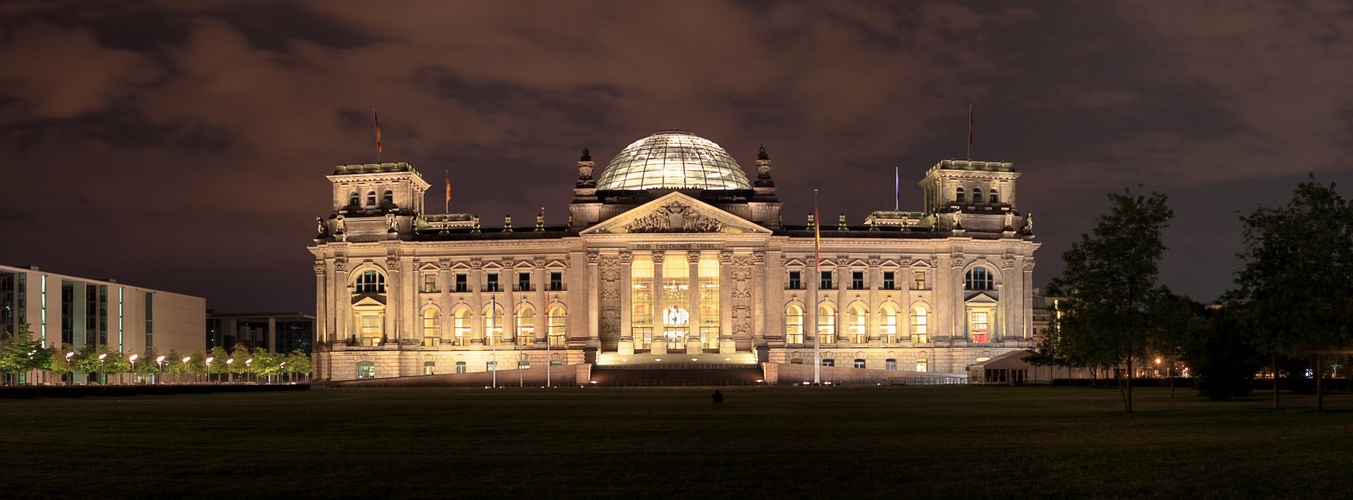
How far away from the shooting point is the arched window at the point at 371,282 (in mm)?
134875

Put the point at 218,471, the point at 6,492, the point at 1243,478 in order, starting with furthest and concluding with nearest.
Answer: the point at 218,471 < the point at 1243,478 < the point at 6,492

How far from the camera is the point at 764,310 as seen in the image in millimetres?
127312

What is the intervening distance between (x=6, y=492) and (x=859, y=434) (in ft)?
71.8

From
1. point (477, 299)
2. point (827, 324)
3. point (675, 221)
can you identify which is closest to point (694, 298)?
point (675, 221)

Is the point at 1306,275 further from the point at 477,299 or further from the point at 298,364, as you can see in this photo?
the point at 298,364

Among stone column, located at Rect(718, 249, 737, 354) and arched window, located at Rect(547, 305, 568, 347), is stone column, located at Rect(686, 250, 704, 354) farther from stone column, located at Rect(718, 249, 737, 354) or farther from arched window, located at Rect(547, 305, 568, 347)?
arched window, located at Rect(547, 305, 568, 347)

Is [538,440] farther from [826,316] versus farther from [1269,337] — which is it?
[826,316]

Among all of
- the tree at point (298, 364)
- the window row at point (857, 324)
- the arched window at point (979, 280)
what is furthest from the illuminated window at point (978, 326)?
the tree at point (298, 364)

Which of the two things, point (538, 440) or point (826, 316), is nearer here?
point (538, 440)

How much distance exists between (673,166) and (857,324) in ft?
88.4

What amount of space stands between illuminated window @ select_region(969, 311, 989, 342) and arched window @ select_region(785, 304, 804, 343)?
59.5ft

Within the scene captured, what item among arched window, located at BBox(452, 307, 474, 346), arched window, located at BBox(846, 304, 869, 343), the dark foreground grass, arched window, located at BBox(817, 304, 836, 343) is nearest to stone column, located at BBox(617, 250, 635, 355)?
arched window, located at BBox(452, 307, 474, 346)

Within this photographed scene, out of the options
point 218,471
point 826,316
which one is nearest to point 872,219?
point 826,316

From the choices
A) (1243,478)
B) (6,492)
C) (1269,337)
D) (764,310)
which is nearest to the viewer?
(6,492)
